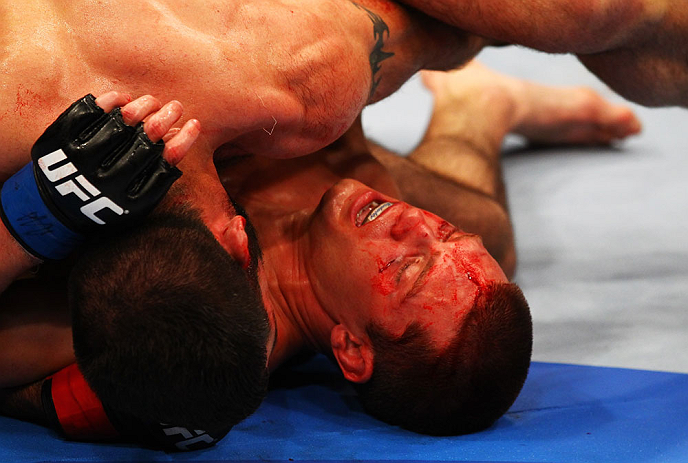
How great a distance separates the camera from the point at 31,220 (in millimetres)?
1077

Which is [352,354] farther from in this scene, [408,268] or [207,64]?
[207,64]

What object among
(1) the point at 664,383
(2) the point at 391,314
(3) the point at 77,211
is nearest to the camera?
(3) the point at 77,211

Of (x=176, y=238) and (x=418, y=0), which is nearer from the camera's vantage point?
(x=176, y=238)

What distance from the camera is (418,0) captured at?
155cm

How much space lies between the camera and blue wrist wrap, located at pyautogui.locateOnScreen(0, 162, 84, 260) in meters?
1.06

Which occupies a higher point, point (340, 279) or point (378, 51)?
point (378, 51)

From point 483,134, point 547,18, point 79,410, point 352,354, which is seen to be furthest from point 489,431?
point 483,134

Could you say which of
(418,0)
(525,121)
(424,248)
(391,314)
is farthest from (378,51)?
(525,121)

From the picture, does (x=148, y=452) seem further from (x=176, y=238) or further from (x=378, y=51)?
(x=378, y=51)

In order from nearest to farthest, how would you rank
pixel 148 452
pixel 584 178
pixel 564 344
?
pixel 148 452, pixel 564 344, pixel 584 178

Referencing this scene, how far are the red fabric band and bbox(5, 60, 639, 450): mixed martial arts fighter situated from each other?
246 millimetres

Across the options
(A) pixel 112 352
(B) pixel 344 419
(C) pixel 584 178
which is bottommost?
(C) pixel 584 178

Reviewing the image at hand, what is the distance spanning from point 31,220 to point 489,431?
0.81 meters

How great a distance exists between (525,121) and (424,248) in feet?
3.78
